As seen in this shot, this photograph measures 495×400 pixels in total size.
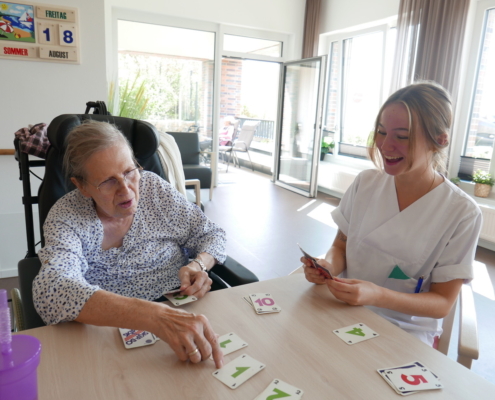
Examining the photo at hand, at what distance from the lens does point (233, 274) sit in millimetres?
1389

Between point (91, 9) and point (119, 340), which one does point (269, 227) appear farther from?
point (119, 340)

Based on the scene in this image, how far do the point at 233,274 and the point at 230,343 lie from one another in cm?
45

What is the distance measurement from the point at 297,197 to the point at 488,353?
3761mm

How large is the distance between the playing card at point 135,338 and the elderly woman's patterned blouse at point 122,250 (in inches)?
5.1

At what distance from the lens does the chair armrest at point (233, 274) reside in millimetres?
1360

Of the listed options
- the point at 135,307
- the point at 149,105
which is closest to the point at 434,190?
the point at 135,307

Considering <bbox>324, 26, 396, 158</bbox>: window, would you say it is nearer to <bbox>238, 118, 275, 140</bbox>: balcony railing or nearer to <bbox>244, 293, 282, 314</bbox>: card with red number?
<bbox>238, 118, 275, 140</bbox>: balcony railing

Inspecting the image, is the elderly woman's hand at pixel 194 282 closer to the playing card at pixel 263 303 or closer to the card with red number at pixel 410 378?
the playing card at pixel 263 303

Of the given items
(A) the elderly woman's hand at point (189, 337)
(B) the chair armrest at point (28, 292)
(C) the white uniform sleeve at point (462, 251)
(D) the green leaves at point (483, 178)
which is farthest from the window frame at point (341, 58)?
(A) the elderly woman's hand at point (189, 337)

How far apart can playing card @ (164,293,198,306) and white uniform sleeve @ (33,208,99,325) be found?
0.73 ft

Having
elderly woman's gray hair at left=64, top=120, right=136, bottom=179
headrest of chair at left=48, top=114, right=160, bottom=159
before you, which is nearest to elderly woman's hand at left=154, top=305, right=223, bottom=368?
elderly woman's gray hair at left=64, top=120, right=136, bottom=179

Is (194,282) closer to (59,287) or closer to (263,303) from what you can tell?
(263,303)

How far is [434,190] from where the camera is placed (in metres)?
1.30

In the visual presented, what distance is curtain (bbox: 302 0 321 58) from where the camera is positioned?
19.2 ft
